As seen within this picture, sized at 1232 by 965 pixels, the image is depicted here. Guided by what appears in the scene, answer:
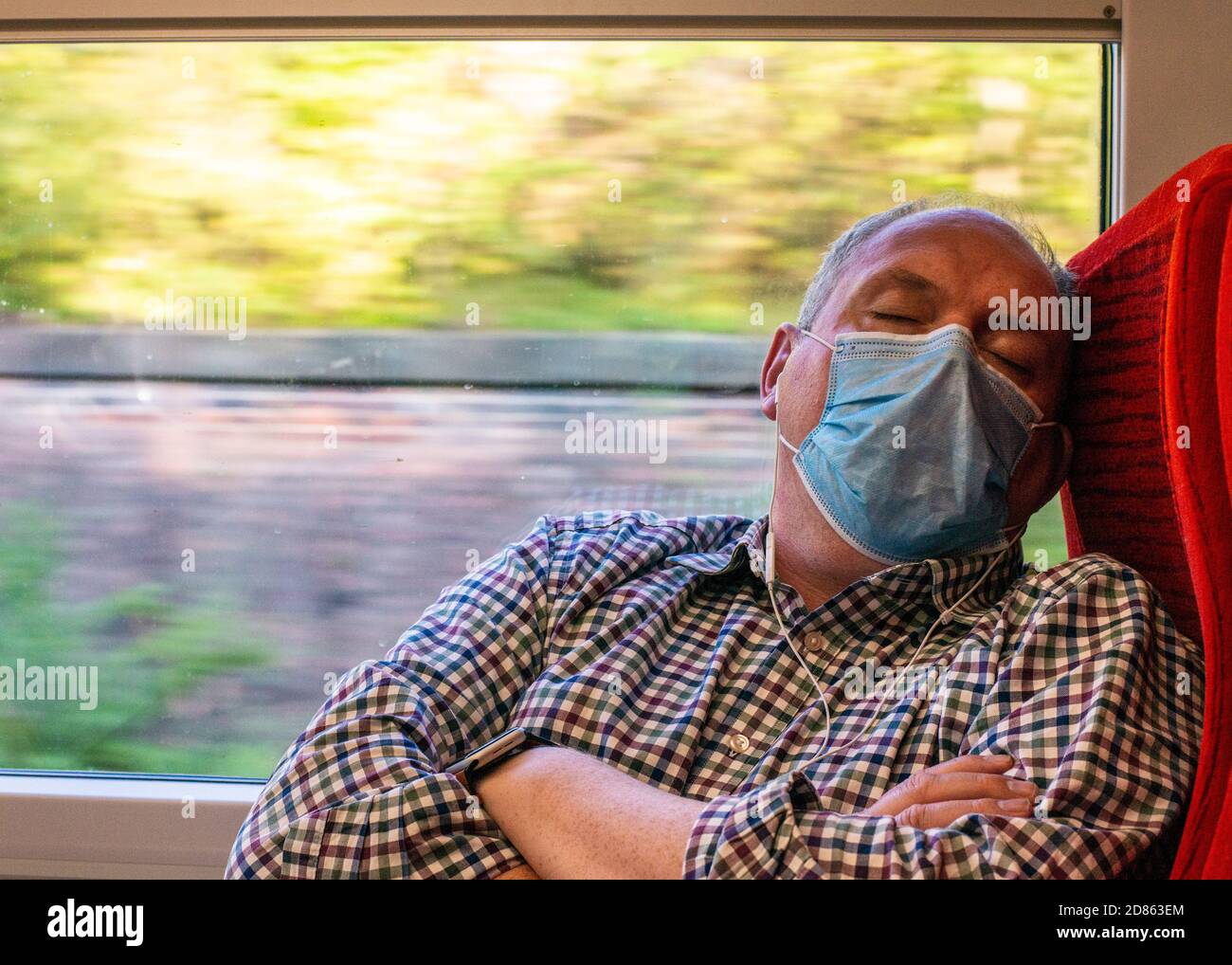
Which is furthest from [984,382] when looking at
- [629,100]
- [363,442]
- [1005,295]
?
[363,442]

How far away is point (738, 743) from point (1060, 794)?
44 centimetres

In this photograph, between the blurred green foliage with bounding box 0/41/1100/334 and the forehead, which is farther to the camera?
the blurred green foliage with bounding box 0/41/1100/334

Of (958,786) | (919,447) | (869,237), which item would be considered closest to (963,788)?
(958,786)

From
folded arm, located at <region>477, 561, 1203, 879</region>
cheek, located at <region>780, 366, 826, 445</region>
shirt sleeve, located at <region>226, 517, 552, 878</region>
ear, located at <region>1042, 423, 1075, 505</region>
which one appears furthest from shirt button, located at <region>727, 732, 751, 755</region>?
ear, located at <region>1042, 423, 1075, 505</region>

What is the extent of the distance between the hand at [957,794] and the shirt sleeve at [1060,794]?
0.08 feet

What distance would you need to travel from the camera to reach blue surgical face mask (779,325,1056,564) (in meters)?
1.54

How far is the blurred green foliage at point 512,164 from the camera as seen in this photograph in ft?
6.85

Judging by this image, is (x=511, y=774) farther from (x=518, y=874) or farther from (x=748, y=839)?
(x=748, y=839)

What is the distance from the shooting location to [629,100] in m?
2.12

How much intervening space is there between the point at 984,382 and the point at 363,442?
122cm

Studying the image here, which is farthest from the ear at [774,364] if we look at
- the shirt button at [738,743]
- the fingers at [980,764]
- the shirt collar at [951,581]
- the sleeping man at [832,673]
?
the fingers at [980,764]

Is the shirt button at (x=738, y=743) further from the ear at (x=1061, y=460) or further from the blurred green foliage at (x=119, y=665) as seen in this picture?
the blurred green foliage at (x=119, y=665)

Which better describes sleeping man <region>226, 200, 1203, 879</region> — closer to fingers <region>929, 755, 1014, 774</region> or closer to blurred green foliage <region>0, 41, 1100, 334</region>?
fingers <region>929, 755, 1014, 774</region>
